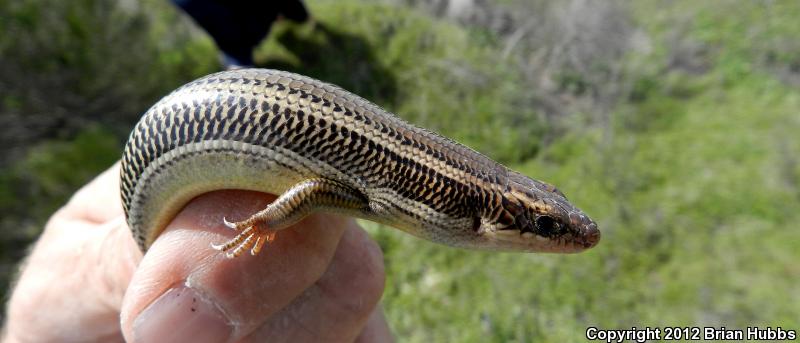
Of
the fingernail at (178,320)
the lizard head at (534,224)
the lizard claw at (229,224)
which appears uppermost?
the lizard head at (534,224)

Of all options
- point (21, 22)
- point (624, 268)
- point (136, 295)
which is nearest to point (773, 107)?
point (624, 268)

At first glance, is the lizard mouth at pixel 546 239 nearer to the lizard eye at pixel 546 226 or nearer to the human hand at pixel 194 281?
the lizard eye at pixel 546 226

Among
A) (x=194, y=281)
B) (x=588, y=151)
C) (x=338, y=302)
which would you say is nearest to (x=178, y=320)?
(x=194, y=281)

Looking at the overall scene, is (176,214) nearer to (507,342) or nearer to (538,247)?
(538,247)

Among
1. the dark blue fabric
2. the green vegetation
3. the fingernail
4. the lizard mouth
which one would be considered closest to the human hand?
the fingernail

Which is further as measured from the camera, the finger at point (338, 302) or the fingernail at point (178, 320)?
the finger at point (338, 302)

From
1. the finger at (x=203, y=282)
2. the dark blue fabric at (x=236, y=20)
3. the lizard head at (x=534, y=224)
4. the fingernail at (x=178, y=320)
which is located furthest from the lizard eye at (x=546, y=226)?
the dark blue fabric at (x=236, y=20)

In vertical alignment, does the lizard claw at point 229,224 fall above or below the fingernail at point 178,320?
above
